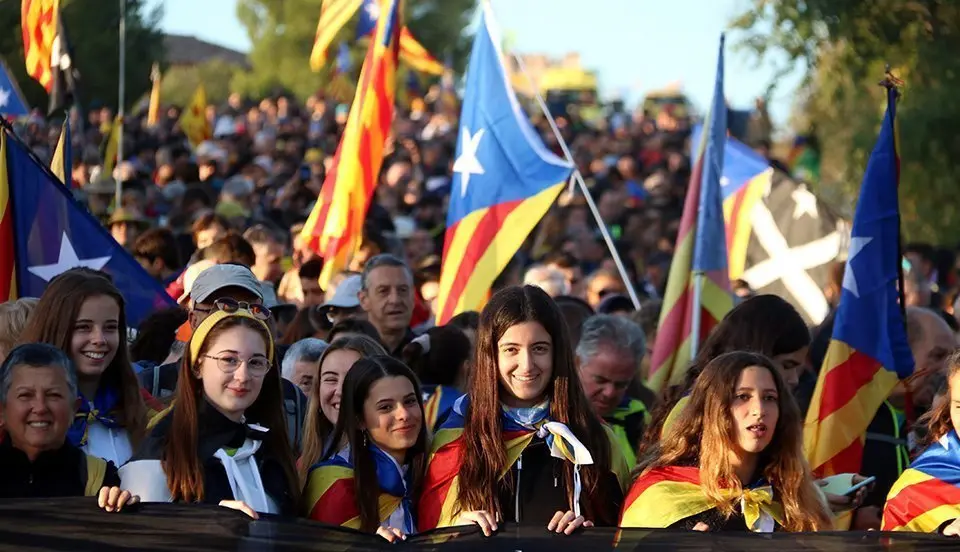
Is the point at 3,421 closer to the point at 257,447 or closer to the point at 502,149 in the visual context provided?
the point at 257,447

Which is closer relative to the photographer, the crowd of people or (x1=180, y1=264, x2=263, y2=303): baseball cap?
the crowd of people

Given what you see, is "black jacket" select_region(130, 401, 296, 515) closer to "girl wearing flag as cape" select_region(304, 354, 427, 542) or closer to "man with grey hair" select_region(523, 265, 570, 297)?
"girl wearing flag as cape" select_region(304, 354, 427, 542)

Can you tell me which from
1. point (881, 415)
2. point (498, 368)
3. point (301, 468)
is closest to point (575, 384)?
point (498, 368)

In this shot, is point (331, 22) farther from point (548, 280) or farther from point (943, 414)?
point (943, 414)

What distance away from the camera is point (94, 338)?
6.41 m

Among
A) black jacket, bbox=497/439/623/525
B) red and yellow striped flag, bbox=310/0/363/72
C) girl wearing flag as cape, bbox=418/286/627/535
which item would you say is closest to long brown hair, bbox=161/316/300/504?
girl wearing flag as cape, bbox=418/286/627/535

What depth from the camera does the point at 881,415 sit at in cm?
816

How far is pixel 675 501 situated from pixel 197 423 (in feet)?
4.85

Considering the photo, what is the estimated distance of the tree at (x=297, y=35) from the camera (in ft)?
196

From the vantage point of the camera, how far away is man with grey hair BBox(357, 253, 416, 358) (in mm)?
9305

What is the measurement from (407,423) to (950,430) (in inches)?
68.2

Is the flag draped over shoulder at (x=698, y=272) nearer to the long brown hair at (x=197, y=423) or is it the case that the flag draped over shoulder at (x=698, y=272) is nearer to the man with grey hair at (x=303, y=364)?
the man with grey hair at (x=303, y=364)

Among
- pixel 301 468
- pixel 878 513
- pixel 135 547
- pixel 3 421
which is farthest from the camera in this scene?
pixel 878 513

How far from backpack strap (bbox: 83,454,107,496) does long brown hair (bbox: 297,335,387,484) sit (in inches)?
26.2
